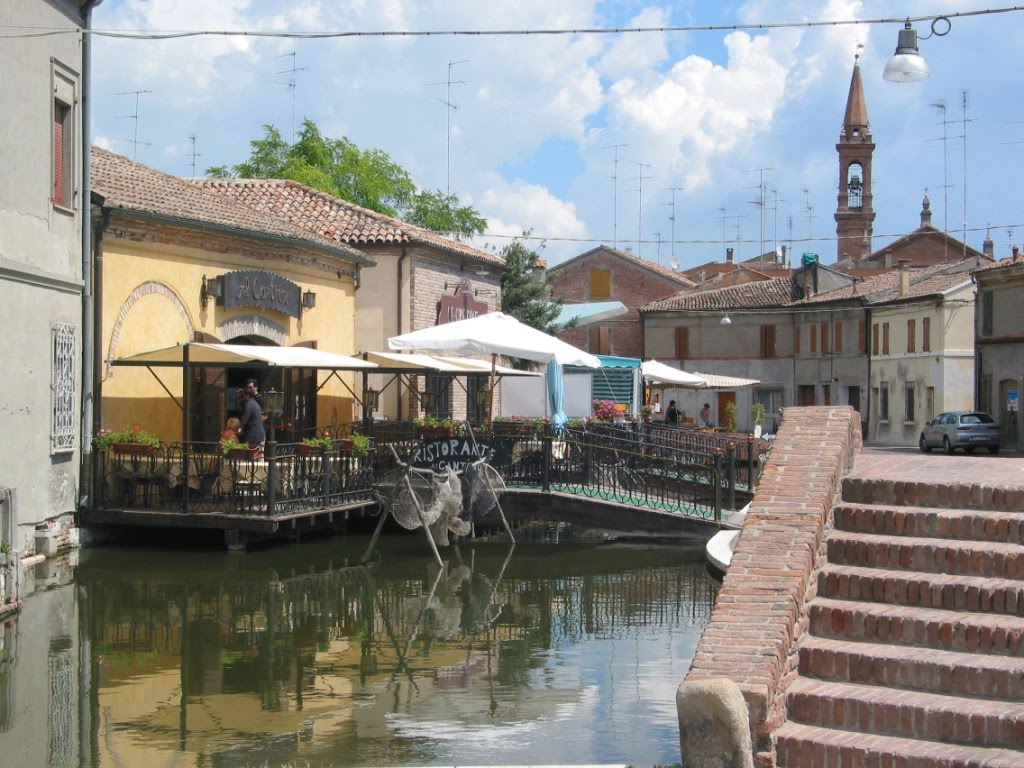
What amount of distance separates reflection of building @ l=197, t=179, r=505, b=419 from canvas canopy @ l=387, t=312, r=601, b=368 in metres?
6.01

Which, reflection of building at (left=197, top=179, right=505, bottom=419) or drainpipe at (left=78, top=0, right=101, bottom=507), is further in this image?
reflection of building at (left=197, top=179, right=505, bottom=419)

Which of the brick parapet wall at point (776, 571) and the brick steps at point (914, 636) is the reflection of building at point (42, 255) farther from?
the brick steps at point (914, 636)

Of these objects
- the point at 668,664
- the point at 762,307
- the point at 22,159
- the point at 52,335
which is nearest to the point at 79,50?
the point at 22,159

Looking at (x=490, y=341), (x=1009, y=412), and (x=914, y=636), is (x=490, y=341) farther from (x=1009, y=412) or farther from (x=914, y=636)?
(x=1009, y=412)

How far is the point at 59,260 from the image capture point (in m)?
16.2

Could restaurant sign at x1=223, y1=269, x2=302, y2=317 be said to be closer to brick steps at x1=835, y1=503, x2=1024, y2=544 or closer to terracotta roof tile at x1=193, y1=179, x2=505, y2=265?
terracotta roof tile at x1=193, y1=179, x2=505, y2=265

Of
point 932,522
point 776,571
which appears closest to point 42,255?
point 776,571

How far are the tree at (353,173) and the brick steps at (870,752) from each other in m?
45.7

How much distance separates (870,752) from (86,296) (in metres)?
13.3

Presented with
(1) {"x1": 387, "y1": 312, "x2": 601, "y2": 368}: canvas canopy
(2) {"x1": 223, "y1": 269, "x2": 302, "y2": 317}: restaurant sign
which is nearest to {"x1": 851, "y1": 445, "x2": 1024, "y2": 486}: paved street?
(1) {"x1": 387, "y1": 312, "x2": 601, "y2": 368}: canvas canopy

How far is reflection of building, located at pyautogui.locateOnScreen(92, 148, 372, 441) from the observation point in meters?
18.0

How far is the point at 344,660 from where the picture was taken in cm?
1091

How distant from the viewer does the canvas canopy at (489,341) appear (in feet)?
65.9

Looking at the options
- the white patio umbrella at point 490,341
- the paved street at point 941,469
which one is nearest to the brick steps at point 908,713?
the paved street at point 941,469
